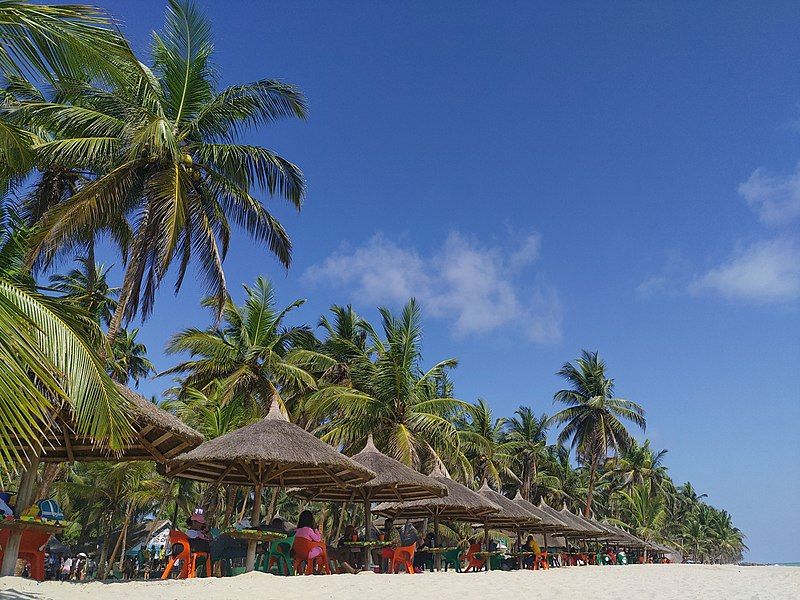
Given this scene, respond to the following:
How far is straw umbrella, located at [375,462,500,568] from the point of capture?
1622cm

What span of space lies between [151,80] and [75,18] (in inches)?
328

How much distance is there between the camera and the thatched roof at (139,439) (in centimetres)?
885

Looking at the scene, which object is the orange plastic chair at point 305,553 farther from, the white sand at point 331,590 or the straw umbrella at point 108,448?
the straw umbrella at point 108,448

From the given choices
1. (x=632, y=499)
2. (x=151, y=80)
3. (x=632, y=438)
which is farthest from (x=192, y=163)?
(x=632, y=499)

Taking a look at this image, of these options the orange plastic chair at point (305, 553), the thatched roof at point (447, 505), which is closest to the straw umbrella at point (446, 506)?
the thatched roof at point (447, 505)

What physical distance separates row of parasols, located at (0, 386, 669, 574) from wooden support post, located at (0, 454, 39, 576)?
0.01 metres

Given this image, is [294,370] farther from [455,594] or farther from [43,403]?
Answer: [43,403]

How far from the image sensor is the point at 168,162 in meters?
12.7

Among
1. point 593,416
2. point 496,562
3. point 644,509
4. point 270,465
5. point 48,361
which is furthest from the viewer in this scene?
point 644,509

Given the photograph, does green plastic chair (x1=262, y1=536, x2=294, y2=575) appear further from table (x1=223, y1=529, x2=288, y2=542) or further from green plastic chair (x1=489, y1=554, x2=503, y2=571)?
green plastic chair (x1=489, y1=554, x2=503, y2=571)

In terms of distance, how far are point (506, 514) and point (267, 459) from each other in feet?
35.1

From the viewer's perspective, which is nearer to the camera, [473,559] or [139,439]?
[139,439]

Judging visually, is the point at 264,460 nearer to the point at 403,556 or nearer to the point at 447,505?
the point at 403,556

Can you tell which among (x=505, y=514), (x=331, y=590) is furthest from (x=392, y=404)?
(x=331, y=590)
